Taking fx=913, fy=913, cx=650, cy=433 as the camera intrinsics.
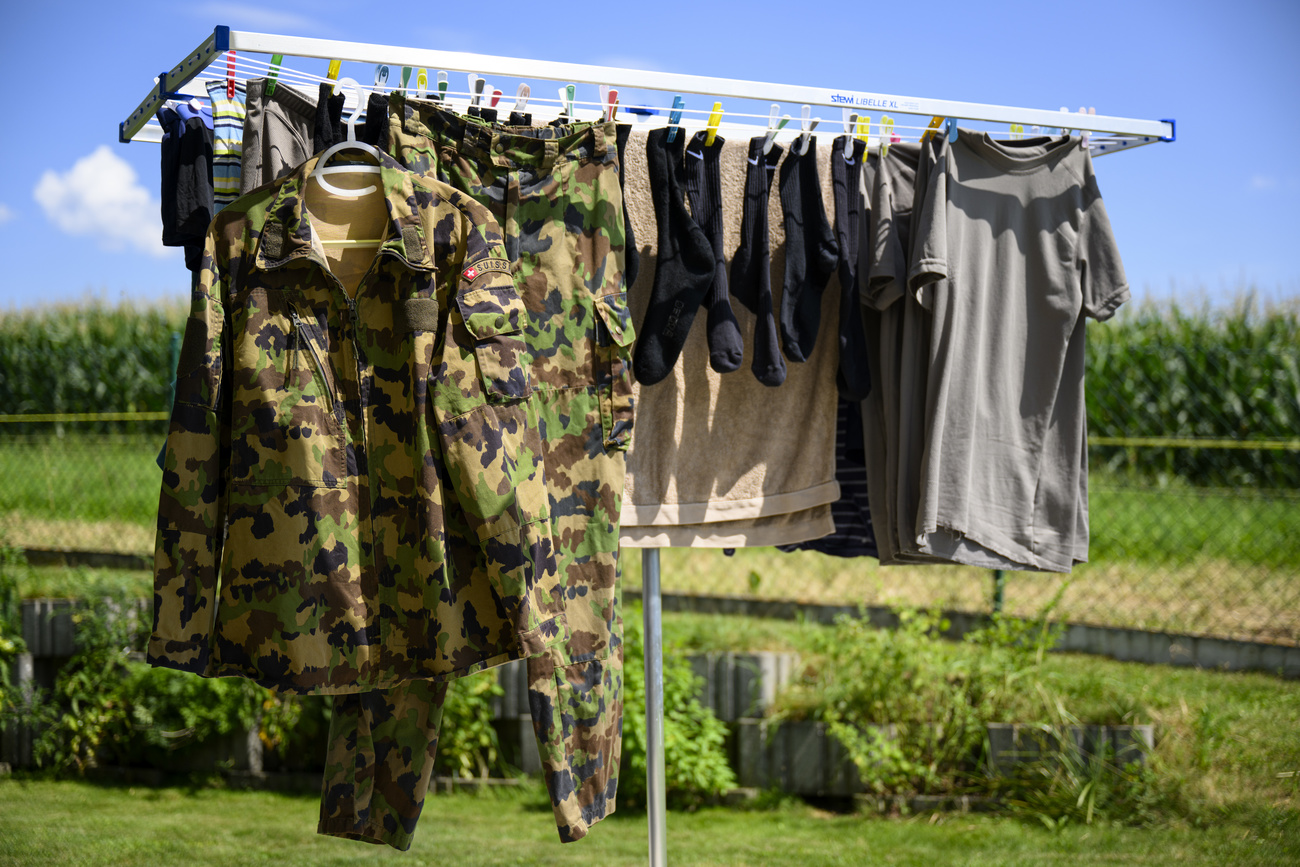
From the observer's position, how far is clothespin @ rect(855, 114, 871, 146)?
238 cm

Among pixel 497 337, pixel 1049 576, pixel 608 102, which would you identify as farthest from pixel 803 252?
pixel 1049 576

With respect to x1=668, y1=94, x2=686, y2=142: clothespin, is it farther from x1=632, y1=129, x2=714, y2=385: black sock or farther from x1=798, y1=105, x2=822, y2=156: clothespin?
x1=798, y1=105, x2=822, y2=156: clothespin

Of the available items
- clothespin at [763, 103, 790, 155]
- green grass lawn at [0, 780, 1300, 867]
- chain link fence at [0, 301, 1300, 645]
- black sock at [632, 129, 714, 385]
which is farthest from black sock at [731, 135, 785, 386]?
chain link fence at [0, 301, 1300, 645]

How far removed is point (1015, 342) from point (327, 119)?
1818mm

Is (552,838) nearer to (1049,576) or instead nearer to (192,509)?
(192,509)

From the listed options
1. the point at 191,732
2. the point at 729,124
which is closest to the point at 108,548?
the point at 191,732

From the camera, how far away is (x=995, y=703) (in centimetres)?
387

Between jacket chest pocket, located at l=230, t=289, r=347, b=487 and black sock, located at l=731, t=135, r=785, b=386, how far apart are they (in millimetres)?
1001

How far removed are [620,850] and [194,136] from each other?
299cm

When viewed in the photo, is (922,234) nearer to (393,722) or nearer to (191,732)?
(393,722)

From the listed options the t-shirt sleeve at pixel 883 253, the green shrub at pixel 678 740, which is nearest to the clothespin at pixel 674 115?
the t-shirt sleeve at pixel 883 253

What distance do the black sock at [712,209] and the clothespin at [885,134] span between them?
0.48m

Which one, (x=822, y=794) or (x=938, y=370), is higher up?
(x=938, y=370)

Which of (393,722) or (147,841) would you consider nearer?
(393,722)
